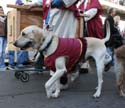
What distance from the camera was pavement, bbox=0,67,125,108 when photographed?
6.39m

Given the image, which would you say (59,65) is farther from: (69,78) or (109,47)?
(109,47)

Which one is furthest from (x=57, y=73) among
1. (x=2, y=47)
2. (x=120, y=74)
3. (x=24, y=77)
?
(x=2, y=47)

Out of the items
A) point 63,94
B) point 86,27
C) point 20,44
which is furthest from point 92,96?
point 86,27

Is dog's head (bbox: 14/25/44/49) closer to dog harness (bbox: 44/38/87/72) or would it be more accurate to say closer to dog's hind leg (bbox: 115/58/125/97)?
dog harness (bbox: 44/38/87/72)

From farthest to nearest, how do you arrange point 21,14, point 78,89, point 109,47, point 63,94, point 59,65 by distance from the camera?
1. point 109,47
2. point 21,14
3. point 78,89
4. point 63,94
5. point 59,65

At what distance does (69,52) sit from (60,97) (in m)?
0.76

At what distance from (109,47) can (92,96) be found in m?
3.54

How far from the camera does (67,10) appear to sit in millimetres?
7910

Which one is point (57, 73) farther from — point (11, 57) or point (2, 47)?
point (2, 47)

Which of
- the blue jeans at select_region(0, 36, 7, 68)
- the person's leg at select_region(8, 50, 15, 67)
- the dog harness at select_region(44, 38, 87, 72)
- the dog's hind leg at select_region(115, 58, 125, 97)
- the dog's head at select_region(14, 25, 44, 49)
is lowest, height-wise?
the blue jeans at select_region(0, 36, 7, 68)

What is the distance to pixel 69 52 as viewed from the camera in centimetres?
689

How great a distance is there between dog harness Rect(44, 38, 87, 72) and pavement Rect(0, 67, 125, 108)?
1.80 feet

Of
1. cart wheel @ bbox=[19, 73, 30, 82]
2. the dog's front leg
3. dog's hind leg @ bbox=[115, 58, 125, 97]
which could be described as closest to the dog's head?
the dog's front leg

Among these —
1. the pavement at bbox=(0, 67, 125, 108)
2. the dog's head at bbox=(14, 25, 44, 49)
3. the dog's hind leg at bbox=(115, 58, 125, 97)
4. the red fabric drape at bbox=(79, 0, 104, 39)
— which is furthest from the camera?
the red fabric drape at bbox=(79, 0, 104, 39)
